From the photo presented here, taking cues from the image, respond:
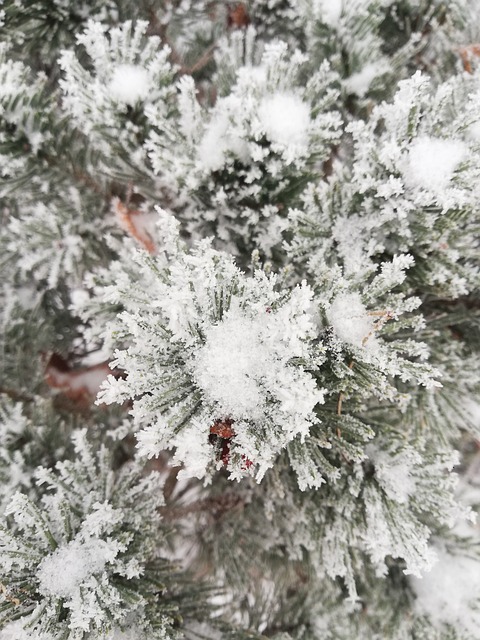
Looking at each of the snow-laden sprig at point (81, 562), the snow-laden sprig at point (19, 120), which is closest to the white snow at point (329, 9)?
the snow-laden sprig at point (19, 120)

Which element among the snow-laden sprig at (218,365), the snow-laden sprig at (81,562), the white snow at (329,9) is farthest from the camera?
the white snow at (329,9)

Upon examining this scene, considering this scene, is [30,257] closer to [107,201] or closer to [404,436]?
[107,201]

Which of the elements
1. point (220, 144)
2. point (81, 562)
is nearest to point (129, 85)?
point (220, 144)

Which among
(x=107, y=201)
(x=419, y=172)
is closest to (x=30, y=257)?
(x=107, y=201)

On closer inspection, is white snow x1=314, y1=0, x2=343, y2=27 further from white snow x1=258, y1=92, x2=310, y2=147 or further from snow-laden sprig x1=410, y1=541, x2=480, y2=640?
snow-laden sprig x1=410, y1=541, x2=480, y2=640

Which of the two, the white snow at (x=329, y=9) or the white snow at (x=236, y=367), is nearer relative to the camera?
the white snow at (x=236, y=367)

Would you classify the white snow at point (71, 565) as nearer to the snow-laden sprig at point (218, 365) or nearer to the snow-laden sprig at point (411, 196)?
the snow-laden sprig at point (218, 365)
